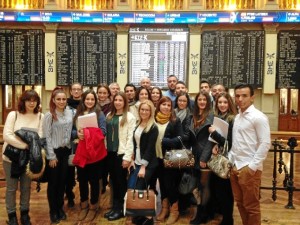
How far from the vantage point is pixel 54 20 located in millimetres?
11602

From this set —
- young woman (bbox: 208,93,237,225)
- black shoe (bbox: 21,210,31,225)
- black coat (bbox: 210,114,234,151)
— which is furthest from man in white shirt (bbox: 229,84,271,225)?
black shoe (bbox: 21,210,31,225)

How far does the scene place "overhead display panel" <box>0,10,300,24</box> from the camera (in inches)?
441

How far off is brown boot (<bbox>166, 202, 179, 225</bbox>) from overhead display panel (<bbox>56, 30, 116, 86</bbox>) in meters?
7.48

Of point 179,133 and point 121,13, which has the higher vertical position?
point 121,13

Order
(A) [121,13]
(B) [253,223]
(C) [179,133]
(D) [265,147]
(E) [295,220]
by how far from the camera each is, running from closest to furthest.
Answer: (D) [265,147]
(B) [253,223]
(C) [179,133]
(E) [295,220]
(A) [121,13]

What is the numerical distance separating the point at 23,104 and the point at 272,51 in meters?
8.90

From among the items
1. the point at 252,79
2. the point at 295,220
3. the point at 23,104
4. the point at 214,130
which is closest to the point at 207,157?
the point at 214,130

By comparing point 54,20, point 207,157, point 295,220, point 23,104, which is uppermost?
point 54,20

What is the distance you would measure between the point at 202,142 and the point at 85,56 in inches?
314

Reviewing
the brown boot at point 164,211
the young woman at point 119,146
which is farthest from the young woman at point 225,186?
the young woman at point 119,146

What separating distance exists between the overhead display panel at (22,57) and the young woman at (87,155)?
7.72 metres

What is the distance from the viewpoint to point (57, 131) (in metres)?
4.77

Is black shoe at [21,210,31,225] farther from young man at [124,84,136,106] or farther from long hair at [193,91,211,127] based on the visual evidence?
long hair at [193,91,211,127]

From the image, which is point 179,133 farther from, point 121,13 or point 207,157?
point 121,13
